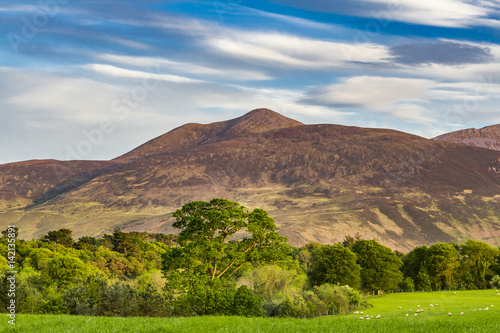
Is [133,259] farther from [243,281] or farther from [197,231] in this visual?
[197,231]

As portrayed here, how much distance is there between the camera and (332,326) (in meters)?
30.4

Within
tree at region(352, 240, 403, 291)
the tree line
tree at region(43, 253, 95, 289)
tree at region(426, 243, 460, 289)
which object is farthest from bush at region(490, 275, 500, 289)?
tree at region(43, 253, 95, 289)

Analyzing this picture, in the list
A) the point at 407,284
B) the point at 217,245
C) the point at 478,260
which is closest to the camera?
the point at 217,245

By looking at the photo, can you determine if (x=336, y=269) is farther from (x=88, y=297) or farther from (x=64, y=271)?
(x=88, y=297)

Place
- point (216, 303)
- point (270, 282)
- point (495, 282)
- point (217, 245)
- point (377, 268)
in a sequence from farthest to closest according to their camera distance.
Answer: point (377, 268)
point (495, 282)
point (270, 282)
point (217, 245)
point (216, 303)

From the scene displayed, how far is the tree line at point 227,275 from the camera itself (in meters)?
51.2

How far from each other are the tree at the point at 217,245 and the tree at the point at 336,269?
4672 cm

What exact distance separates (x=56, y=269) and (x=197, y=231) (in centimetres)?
3276

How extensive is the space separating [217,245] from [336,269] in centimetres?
5253

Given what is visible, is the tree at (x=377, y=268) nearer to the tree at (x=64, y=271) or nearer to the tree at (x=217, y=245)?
the tree at (x=217, y=245)

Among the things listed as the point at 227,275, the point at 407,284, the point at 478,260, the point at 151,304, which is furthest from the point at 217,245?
the point at 478,260

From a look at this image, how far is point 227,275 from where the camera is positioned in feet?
185

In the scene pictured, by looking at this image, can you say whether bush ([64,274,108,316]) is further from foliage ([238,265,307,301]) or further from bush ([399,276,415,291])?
bush ([399,276,415,291])

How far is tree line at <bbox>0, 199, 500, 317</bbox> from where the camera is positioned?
51.2 meters
